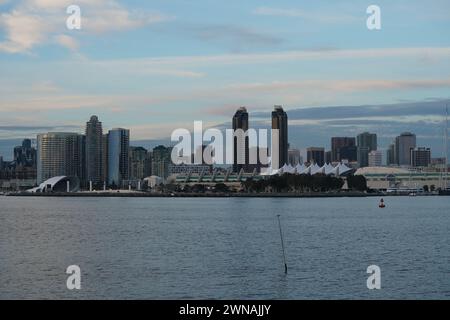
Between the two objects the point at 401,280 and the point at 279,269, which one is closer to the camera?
the point at 401,280

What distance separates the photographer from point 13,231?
49312 millimetres

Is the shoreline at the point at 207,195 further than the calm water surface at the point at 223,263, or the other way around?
the shoreline at the point at 207,195

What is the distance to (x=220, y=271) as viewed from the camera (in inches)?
1088

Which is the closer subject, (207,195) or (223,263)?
(223,263)

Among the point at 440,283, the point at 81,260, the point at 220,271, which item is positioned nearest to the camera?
the point at 440,283

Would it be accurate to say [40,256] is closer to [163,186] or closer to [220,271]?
[220,271]

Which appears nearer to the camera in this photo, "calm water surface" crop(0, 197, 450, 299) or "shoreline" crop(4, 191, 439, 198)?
"calm water surface" crop(0, 197, 450, 299)

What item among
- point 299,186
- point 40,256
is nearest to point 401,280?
point 40,256
